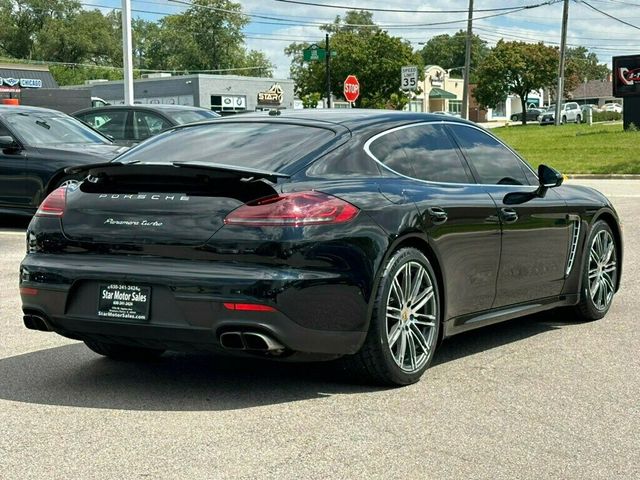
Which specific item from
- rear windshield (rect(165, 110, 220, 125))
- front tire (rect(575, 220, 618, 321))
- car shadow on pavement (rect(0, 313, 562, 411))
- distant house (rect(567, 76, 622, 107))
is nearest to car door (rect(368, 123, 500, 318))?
car shadow on pavement (rect(0, 313, 562, 411))

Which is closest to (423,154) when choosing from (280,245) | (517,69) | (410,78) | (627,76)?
(280,245)

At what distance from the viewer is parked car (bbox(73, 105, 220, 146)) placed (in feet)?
57.4

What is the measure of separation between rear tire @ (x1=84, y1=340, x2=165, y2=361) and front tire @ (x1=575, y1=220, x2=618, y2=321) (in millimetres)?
3140

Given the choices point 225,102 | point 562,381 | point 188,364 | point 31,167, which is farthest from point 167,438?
point 225,102

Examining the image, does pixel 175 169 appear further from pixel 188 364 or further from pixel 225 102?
pixel 225 102

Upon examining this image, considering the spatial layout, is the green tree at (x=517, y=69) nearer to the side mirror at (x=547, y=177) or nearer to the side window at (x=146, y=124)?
the side window at (x=146, y=124)

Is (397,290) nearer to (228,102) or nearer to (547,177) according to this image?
(547,177)

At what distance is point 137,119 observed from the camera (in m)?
17.7

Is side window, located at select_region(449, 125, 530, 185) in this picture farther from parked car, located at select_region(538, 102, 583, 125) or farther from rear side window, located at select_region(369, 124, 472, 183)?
parked car, located at select_region(538, 102, 583, 125)

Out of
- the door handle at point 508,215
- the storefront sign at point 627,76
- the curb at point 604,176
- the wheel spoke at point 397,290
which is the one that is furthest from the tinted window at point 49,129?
the storefront sign at point 627,76

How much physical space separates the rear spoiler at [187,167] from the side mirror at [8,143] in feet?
29.7

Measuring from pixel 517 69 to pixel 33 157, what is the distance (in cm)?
8678

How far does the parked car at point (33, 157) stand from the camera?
14.1 m

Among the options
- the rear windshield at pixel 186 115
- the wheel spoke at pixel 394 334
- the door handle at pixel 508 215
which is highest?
the rear windshield at pixel 186 115
